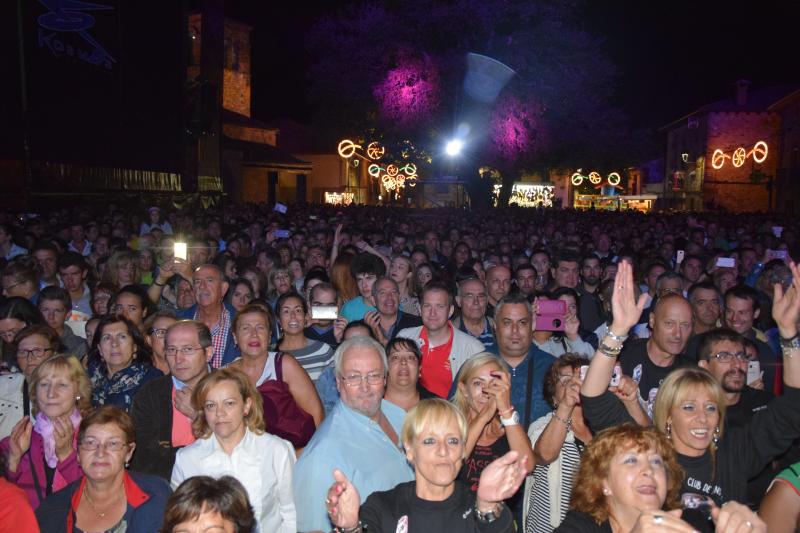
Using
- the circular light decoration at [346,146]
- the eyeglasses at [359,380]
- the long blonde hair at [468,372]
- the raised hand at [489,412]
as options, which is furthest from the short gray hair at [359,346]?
the circular light decoration at [346,146]

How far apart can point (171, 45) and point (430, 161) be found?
12.8 metres

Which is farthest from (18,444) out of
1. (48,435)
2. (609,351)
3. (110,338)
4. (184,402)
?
(609,351)

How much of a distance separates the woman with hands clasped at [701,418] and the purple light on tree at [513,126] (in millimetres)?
23934

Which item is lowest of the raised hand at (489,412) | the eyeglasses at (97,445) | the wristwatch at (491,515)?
the wristwatch at (491,515)

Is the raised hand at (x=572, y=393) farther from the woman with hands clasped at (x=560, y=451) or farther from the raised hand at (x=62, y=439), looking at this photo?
the raised hand at (x=62, y=439)

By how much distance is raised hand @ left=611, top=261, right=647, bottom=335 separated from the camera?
3.40 m

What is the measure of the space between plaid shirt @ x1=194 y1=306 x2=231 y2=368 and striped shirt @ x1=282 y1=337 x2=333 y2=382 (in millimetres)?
787

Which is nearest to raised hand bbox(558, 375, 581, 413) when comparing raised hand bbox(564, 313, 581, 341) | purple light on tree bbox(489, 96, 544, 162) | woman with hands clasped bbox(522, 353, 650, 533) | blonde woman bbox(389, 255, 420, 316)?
woman with hands clasped bbox(522, 353, 650, 533)

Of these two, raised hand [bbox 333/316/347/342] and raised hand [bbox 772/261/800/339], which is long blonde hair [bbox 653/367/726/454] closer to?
raised hand [bbox 772/261/800/339]

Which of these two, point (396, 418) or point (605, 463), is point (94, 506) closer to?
point (396, 418)

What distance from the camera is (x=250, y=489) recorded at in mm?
3574

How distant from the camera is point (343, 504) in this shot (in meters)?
2.74

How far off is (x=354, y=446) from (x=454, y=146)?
24.5 meters

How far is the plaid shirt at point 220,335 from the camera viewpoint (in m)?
5.95
